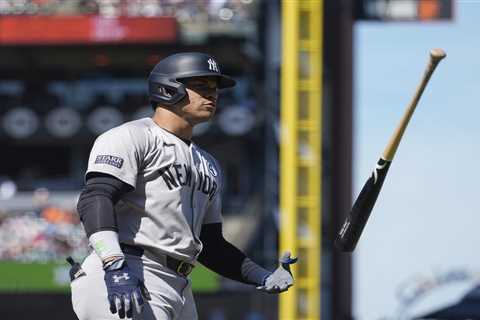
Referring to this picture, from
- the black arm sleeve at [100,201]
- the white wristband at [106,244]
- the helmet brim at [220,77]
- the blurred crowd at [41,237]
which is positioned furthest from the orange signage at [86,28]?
the white wristband at [106,244]

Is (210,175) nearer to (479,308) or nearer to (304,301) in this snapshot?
(479,308)

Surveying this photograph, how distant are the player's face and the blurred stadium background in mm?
13792

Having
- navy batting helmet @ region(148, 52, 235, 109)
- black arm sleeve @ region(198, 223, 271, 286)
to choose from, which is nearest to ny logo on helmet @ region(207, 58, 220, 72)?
navy batting helmet @ region(148, 52, 235, 109)

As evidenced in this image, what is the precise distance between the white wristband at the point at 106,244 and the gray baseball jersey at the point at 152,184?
0.69 feet

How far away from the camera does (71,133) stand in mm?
20453

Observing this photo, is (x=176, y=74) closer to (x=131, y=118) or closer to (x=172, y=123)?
(x=172, y=123)

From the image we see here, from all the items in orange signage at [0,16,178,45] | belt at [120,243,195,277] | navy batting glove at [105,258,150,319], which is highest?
navy batting glove at [105,258,150,319]

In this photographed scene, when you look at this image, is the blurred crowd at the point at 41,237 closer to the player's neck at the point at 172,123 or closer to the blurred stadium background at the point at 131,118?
the blurred stadium background at the point at 131,118

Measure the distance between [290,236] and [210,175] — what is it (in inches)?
408

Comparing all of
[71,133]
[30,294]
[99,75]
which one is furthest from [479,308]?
[99,75]

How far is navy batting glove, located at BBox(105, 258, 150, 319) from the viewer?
140 inches

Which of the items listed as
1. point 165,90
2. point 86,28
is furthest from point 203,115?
point 86,28

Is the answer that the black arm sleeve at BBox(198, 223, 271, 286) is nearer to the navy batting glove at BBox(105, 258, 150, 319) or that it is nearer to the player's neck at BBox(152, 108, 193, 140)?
the player's neck at BBox(152, 108, 193, 140)

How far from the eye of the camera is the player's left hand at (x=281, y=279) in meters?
4.16
